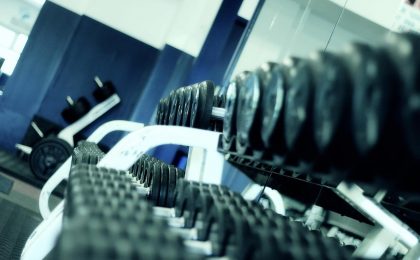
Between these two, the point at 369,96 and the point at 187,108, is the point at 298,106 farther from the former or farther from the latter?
the point at 187,108

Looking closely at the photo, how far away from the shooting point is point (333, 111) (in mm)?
485

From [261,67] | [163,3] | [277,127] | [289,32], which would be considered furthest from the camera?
[163,3]

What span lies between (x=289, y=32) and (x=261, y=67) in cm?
341

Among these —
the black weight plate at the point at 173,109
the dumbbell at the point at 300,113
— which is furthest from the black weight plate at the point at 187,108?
the dumbbell at the point at 300,113

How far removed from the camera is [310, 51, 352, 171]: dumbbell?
0.48 m

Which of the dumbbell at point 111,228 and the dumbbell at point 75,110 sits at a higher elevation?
the dumbbell at point 111,228

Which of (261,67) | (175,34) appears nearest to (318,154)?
(261,67)

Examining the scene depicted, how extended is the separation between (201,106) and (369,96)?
95cm

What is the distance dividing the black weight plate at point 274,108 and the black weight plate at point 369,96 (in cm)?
14

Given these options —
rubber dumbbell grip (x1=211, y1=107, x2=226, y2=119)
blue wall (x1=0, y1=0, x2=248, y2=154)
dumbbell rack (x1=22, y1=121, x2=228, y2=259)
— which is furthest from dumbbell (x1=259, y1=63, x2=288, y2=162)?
blue wall (x1=0, y1=0, x2=248, y2=154)

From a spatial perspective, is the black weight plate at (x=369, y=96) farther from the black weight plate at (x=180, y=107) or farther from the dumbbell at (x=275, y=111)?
the black weight plate at (x=180, y=107)

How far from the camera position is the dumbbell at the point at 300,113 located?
1.75 ft

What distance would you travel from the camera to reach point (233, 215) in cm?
71

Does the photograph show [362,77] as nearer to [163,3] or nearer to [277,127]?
[277,127]
